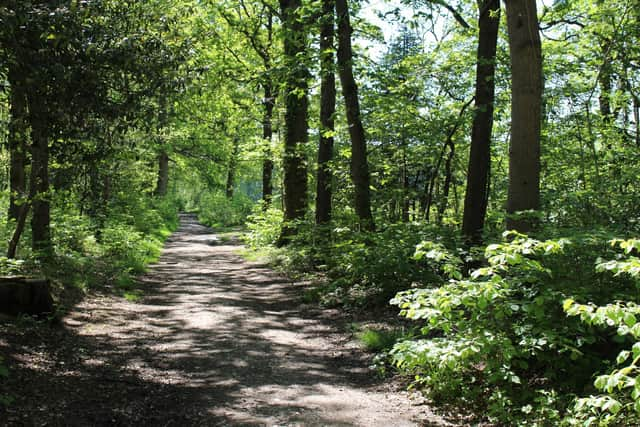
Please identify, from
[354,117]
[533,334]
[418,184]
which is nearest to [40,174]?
[354,117]

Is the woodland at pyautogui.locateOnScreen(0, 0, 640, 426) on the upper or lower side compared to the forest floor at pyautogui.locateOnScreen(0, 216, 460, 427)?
upper

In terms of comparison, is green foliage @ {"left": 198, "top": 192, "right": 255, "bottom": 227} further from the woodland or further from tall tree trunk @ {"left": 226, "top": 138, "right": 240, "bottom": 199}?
the woodland

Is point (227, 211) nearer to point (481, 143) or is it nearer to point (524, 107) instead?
point (481, 143)

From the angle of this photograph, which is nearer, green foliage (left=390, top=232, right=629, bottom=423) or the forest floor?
green foliage (left=390, top=232, right=629, bottom=423)

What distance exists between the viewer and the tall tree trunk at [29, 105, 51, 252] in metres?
6.45

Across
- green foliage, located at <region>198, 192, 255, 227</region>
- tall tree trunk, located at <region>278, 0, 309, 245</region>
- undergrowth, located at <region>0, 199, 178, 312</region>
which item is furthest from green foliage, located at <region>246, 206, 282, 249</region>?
green foliage, located at <region>198, 192, 255, 227</region>

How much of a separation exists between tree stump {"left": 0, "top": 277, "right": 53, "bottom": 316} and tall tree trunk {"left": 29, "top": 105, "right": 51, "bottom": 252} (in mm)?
1445

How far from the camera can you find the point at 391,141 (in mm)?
15109

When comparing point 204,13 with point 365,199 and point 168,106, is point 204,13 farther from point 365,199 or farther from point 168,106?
point 168,106

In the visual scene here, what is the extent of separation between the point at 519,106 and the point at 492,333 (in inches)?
118

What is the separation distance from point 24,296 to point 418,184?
515 inches

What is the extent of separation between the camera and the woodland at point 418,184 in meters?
4.68

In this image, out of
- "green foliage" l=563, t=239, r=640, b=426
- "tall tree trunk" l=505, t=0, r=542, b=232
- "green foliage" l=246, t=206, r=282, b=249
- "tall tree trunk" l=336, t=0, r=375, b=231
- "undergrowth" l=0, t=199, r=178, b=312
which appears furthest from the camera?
"green foliage" l=246, t=206, r=282, b=249

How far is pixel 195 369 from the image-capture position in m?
6.32
